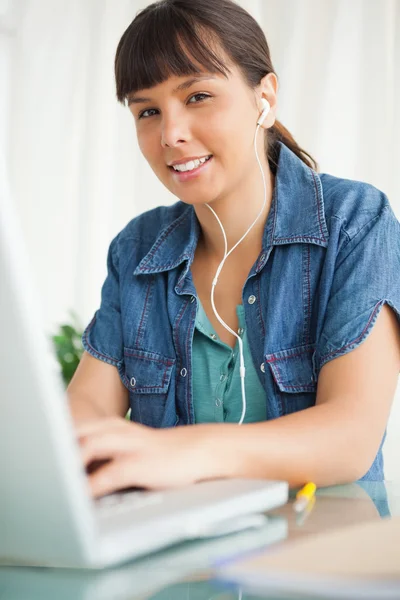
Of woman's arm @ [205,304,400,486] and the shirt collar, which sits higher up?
the shirt collar

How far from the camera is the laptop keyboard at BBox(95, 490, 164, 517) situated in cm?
65

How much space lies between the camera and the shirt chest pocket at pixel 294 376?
1.37 meters

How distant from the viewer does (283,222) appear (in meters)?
1.49

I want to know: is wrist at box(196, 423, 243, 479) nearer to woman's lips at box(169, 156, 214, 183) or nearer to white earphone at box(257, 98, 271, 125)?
woman's lips at box(169, 156, 214, 183)

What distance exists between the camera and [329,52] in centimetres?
283

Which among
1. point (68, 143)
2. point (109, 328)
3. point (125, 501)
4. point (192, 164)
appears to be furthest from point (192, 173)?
point (68, 143)

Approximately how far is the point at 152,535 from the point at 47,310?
2.89m

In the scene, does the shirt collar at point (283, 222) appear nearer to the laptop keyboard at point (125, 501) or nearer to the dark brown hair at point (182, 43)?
the dark brown hair at point (182, 43)

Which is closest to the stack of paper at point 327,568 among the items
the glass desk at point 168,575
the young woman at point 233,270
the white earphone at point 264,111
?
the glass desk at point 168,575

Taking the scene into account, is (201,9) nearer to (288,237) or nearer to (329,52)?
(288,237)

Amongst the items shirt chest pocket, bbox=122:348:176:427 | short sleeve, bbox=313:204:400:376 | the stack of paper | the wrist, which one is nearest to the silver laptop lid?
the stack of paper

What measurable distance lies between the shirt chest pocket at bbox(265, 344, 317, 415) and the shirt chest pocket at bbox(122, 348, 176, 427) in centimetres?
24

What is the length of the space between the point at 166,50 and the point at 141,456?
0.84 metres

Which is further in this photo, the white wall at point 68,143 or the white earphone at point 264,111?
the white wall at point 68,143
